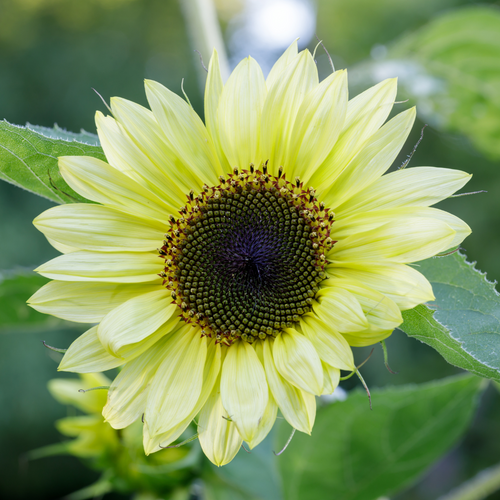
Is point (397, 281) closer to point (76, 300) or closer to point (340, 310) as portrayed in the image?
point (340, 310)

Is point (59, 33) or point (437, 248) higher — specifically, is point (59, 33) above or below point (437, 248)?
above

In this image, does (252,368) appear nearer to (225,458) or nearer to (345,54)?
(225,458)

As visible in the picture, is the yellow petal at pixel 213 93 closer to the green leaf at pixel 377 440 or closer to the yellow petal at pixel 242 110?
the yellow petal at pixel 242 110

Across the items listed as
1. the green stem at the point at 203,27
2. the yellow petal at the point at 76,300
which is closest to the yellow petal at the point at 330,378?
the yellow petal at the point at 76,300

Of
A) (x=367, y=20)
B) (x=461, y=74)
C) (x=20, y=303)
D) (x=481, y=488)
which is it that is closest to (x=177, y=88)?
(x=367, y=20)

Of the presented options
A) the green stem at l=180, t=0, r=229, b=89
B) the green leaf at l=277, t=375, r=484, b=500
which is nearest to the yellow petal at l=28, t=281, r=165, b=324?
the green leaf at l=277, t=375, r=484, b=500

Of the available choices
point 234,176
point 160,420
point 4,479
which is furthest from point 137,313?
point 4,479
